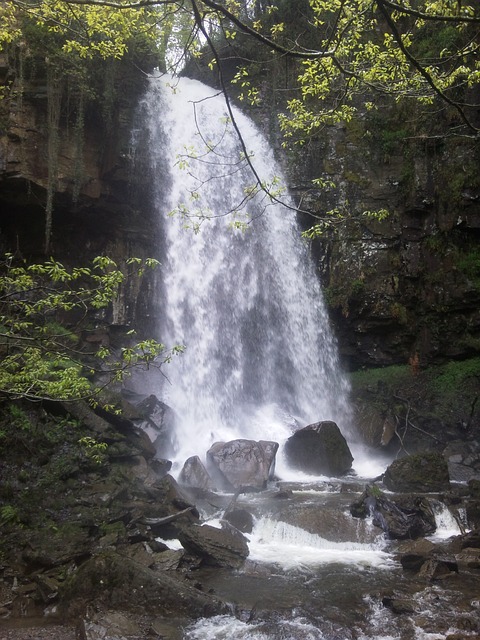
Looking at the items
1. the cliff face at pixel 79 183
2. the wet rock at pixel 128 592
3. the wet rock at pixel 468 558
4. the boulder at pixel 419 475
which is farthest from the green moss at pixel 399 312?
the wet rock at pixel 128 592

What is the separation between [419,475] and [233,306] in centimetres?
714

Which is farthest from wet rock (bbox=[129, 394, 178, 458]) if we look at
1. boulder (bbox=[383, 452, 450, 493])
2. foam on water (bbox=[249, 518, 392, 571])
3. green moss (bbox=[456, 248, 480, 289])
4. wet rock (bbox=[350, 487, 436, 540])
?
green moss (bbox=[456, 248, 480, 289])

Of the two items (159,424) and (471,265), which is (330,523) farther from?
(471,265)

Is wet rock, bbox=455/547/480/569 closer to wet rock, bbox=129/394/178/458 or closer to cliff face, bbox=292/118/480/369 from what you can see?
wet rock, bbox=129/394/178/458

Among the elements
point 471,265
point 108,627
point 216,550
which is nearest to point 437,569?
point 216,550

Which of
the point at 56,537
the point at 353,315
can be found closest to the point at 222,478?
the point at 56,537

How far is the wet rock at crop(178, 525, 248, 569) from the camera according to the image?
6613mm

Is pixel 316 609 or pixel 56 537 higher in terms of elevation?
pixel 56 537

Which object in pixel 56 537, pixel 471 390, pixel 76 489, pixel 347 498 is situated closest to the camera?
pixel 56 537

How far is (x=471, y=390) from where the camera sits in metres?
13.9

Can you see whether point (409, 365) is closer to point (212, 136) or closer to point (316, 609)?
point (212, 136)

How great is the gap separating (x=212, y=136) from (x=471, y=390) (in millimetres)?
11256

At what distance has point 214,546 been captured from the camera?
6.79m

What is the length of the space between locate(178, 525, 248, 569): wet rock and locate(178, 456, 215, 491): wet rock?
99.4 inches
